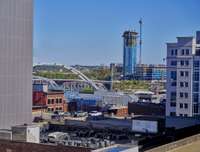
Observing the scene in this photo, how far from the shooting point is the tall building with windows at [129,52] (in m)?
136

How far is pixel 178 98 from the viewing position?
33188 millimetres

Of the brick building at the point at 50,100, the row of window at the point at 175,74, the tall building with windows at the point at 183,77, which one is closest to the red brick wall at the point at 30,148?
the tall building with windows at the point at 183,77

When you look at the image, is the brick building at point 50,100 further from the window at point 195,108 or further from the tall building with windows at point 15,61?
the tall building with windows at point 15,61

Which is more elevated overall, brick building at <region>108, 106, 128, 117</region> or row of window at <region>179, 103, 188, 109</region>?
row of window at <region>179, 103, 188, 109</region>

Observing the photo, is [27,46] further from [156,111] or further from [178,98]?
[156,111]

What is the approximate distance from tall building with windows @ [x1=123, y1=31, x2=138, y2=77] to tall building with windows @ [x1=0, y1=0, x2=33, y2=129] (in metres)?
119

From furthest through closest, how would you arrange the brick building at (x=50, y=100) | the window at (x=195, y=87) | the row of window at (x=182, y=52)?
the brick building at (x=50, y=100), the row of window at (x=182, y=52), the window at (x=195, y=87)

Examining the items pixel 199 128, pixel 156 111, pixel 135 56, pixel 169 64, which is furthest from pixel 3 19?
pixel 135 56

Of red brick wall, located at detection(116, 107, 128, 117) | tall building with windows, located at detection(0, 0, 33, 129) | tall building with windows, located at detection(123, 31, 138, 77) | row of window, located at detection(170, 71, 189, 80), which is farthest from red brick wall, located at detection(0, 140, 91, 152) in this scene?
tall building with windows, located at detection(123, 31, 138, 77)

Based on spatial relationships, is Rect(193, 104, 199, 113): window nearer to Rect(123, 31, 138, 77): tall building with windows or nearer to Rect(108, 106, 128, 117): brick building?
Rect(108, 106, 128, 117): brick building

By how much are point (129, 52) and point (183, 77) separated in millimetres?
105510

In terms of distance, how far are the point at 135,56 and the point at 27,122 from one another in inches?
4832

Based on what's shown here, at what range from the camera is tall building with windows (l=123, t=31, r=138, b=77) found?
445 feet

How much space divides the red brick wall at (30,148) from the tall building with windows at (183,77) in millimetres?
21606
